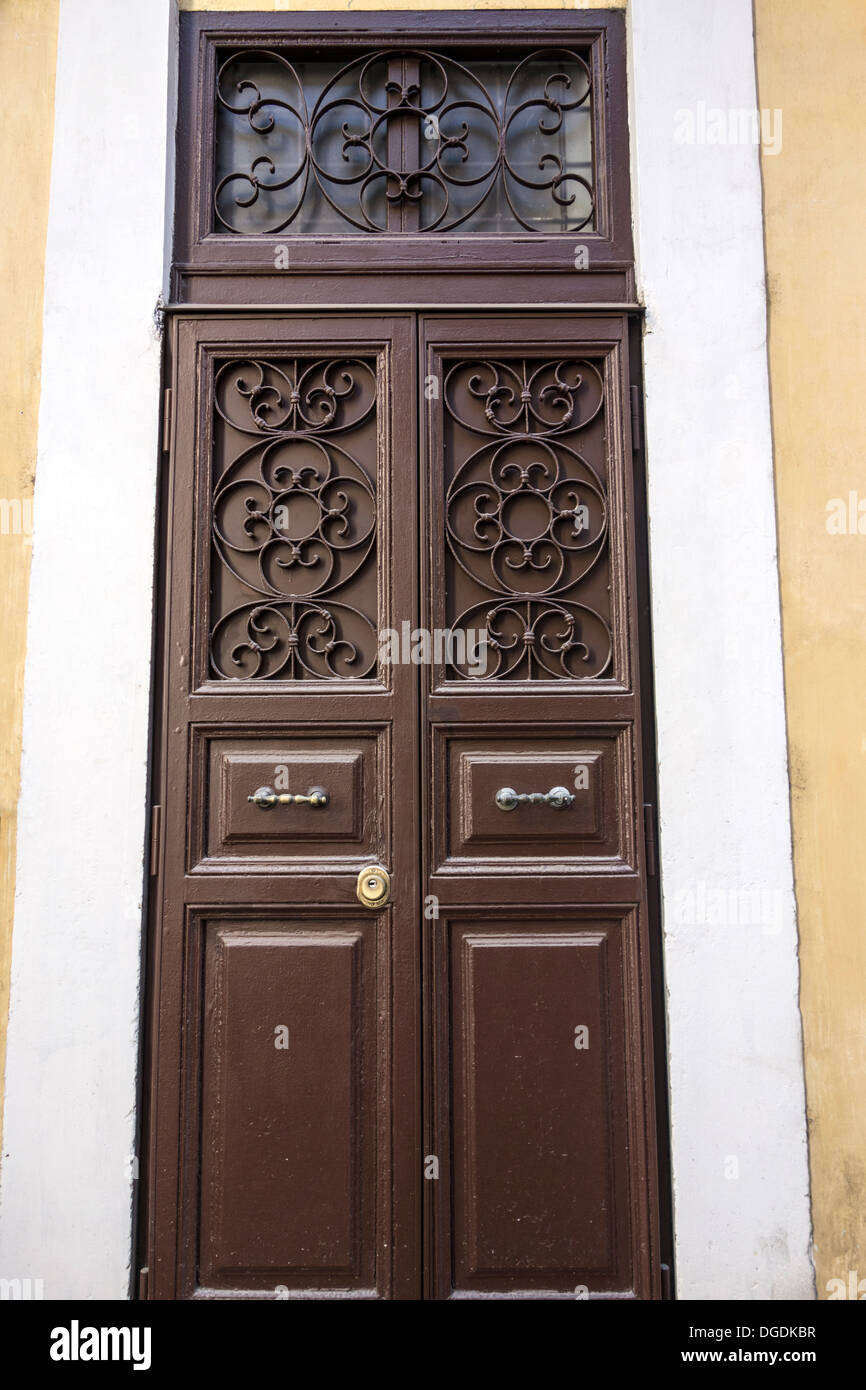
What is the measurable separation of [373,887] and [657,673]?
1.04 m

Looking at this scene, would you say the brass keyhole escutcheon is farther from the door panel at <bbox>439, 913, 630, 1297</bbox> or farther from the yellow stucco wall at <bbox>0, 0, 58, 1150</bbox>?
the yellow stucco wall at <bbox>0, 0, 58, 1150</bbox>

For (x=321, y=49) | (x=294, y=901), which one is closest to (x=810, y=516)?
(x=294, y=901)

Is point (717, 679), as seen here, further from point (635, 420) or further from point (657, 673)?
point (635, 420)

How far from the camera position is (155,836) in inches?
108

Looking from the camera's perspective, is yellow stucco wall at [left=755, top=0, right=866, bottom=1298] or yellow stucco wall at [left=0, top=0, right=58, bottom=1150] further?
yellow stucco wall at [left=0, top=0, right=58, bottom=1150]

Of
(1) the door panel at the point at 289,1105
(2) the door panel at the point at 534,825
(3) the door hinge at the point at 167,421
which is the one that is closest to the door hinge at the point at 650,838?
(2) the door panel at the point at 534,825

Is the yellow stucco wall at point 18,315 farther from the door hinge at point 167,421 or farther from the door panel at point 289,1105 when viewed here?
the door panel at point 289,1105

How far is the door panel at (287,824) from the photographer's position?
262 cm

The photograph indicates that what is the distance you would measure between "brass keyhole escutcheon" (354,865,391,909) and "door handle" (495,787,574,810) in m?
0.40

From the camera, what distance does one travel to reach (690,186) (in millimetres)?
2883

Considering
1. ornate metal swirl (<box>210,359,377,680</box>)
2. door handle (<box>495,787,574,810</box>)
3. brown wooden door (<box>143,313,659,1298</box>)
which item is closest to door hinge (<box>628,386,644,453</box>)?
brown wooden door (<box>143,313,659,1298</box>)

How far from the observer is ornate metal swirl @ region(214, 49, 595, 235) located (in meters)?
3.01

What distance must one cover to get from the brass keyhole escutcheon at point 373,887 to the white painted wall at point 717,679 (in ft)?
2.64
